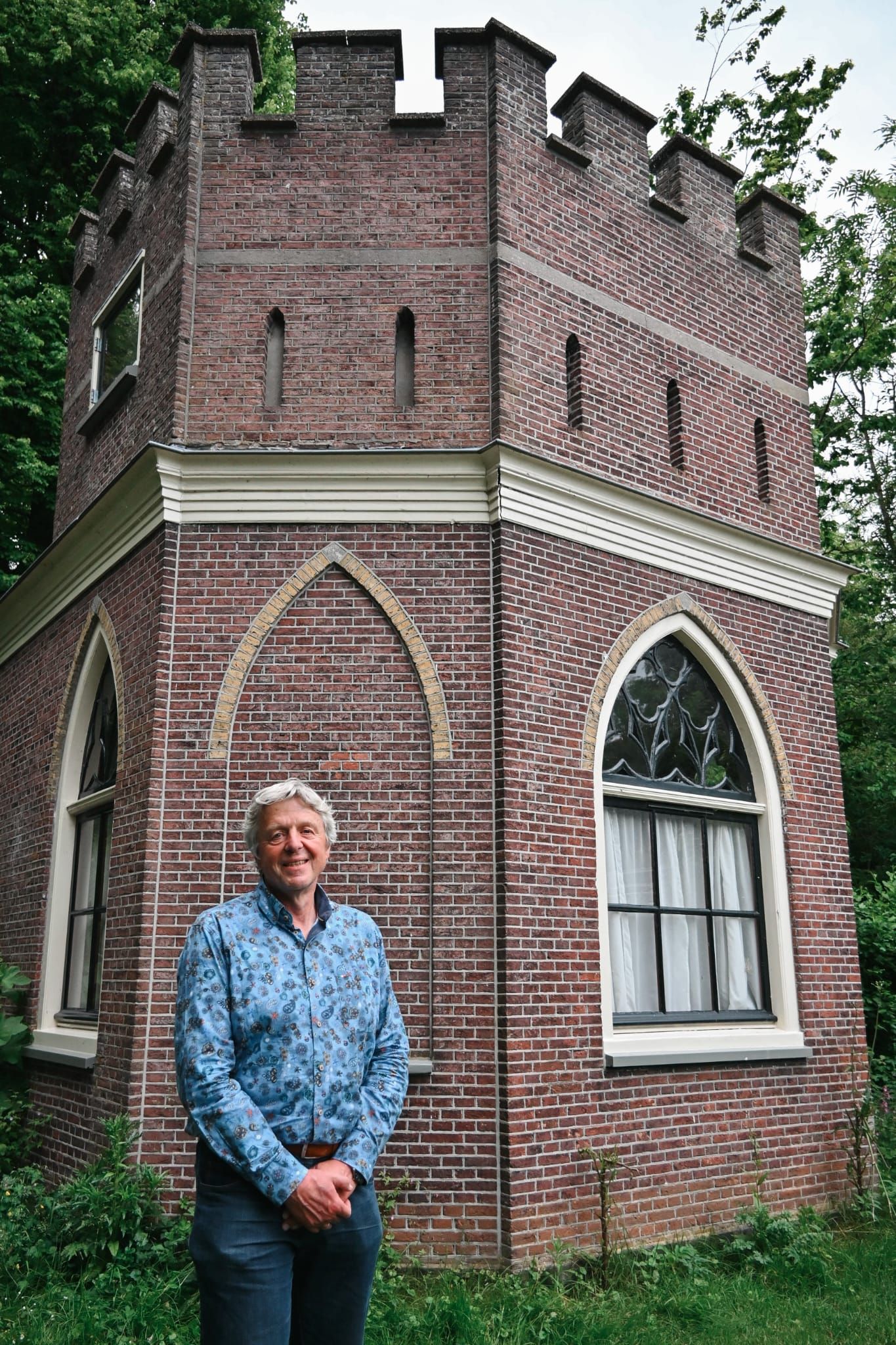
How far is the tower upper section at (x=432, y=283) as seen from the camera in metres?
7.33

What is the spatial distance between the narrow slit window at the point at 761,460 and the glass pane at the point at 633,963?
12.3 feet

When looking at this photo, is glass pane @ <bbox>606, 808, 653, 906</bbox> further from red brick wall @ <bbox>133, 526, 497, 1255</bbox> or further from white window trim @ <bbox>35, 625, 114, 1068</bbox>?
white window trim @ <bbox>35, 625, 114, 1068</bbox>

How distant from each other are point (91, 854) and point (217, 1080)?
5.78m

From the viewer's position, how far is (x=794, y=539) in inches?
351

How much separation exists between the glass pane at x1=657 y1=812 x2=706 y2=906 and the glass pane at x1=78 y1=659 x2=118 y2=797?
12.9 ft

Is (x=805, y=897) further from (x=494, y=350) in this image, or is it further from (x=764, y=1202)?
(x=494, y=350)

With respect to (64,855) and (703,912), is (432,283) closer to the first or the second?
(703,912)

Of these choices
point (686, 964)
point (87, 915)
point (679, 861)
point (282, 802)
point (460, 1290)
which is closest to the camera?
point (282, 802)

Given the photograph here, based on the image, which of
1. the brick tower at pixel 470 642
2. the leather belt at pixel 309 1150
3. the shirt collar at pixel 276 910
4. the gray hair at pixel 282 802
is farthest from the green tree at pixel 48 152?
the leather belt at pixel 309 1150

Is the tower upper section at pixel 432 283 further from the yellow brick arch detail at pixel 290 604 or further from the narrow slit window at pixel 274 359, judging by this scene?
the yellow brick arch detail at pixel 290 604

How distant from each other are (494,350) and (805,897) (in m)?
4.59

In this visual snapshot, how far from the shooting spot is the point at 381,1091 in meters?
2.97

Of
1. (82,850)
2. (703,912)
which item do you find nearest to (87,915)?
(82,850)

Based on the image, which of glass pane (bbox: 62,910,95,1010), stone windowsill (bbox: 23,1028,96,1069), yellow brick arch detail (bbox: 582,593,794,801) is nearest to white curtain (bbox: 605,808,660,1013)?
yellow brick arch detail (bbox: 582,593,794,801)
